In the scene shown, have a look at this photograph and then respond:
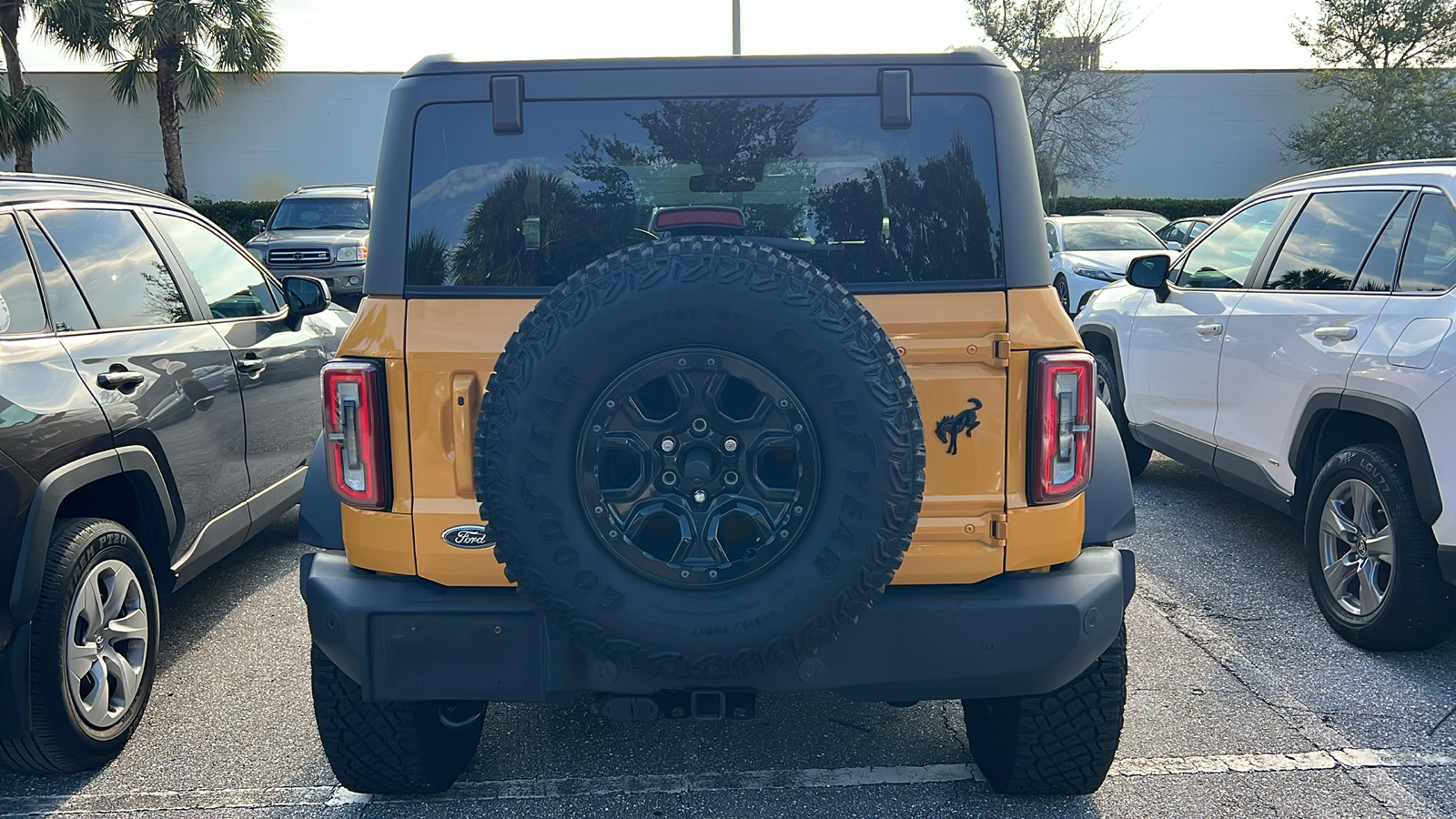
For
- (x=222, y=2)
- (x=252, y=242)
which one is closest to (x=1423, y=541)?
(x=252, y=242)

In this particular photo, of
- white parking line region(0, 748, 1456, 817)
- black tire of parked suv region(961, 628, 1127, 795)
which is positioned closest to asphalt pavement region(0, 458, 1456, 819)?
white parking line region(0, 748, 1456, 817)

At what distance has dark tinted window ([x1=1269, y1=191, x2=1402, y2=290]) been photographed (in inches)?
164

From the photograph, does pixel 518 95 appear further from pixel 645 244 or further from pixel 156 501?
pixel 156 501

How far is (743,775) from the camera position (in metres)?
3.04

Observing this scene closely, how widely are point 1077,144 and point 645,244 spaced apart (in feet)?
94.9

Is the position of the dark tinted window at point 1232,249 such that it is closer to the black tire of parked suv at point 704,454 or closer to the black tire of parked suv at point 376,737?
the black tire of parked suv at point 704,454

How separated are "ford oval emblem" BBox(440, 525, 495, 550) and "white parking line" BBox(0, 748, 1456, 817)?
0.91m

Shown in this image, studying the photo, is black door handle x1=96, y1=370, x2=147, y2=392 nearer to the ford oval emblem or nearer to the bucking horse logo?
the ford oval emblem

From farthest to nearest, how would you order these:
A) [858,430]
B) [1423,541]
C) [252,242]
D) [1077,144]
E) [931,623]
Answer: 1. [1077,144]
2. [252,242]
3. [1423,541]
4. [931,623]
5. [858,430]

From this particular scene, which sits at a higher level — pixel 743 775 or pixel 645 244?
pixel 645 244

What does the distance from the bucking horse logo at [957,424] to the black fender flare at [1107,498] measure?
382 millimetres

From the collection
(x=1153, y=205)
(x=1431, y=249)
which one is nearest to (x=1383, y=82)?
(x=1153, y=205)

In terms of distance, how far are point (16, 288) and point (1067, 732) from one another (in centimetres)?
330

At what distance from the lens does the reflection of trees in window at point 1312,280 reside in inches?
166
